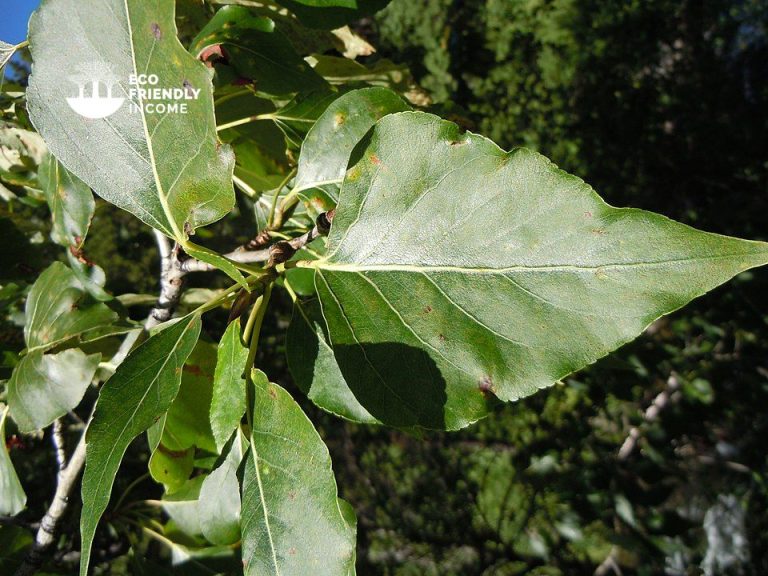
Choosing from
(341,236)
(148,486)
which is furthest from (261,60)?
(148,486)

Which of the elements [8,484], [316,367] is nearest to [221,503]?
[316,367]

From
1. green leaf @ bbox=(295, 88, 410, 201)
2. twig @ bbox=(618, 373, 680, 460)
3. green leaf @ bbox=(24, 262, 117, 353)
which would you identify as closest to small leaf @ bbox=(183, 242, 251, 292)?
green leaf @ bbox=(295, 88, 410, 201)

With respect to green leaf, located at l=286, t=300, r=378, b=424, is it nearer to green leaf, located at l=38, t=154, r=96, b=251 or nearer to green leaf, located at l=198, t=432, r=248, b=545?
green leaf, located at l=198, t=432, r=248, b=545

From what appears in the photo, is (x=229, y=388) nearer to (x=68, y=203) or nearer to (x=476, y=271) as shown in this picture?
(x=476, y=271)

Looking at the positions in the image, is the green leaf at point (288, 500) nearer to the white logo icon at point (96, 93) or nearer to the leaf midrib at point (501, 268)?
the leaf midrib at point (501, 268)

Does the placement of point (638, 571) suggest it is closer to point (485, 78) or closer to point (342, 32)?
point (342, 32)
